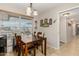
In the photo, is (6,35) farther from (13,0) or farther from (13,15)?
(13,0)

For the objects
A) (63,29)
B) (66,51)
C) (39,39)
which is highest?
(63,29)

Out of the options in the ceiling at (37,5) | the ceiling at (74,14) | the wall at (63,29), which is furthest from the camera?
the wall at (63,29)

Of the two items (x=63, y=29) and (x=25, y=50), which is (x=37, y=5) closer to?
(x=63, y=29)

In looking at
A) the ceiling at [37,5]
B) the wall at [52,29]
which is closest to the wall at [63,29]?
the wall at [52,29]

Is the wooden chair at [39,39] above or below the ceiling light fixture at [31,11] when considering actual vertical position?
below

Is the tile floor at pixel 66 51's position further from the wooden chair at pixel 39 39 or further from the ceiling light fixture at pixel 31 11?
the ceiling light fixture at pixel 31 11

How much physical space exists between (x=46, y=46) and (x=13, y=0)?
3.63ft

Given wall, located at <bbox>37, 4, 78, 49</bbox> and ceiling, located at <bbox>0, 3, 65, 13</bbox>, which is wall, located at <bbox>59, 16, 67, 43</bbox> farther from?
ceiling, located at <bbox>0, 3, 65, 13</bbox>

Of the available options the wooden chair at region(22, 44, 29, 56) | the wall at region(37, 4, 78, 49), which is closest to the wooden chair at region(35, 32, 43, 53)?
the wall at region(37, 4, 78, 49)

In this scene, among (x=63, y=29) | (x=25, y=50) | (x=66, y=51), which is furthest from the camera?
(x=63, y=29)

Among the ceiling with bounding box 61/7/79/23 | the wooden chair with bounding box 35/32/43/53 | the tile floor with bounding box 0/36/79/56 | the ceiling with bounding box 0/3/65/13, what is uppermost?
the ceiling with bounding box 0/3/65/13

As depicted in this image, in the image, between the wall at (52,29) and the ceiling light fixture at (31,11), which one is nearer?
the ceiling light fixture at (31,11)

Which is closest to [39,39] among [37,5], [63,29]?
[63,29]

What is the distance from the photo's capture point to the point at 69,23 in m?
2.00
